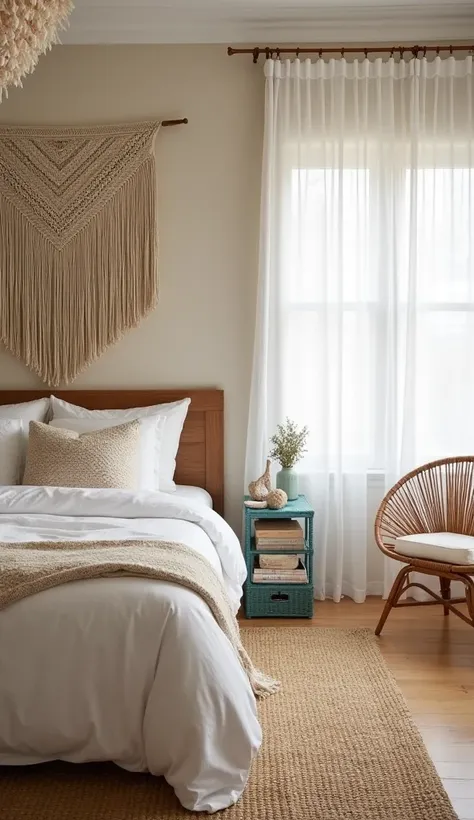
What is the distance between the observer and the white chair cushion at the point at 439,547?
A: 133 inches

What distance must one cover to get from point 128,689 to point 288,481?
1.88 metres

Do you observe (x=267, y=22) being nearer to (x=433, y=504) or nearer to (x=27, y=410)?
(x=27, y=410)

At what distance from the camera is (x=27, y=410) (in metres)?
4.04

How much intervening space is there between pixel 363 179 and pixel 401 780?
2.80 metres

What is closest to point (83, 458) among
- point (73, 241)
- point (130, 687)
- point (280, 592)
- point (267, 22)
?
point (280, 592)

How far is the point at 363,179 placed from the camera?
4.13 m

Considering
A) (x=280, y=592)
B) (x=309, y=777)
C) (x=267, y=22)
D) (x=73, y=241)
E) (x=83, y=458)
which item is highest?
(x=267, y=22)

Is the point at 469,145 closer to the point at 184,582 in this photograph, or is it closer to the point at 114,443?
the point at 114,443

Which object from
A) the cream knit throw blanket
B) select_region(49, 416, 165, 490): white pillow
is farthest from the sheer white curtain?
the cream knit throw blanket

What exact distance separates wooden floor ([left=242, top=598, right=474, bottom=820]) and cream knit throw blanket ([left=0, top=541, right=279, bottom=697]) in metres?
0.67

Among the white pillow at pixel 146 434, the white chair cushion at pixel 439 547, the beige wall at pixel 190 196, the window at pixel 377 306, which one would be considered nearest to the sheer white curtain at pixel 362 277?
the window at pixel 377 306

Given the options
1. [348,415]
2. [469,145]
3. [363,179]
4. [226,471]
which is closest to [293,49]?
[363,179]

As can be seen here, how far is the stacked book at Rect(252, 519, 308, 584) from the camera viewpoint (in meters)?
3.85

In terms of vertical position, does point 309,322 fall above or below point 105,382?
above
